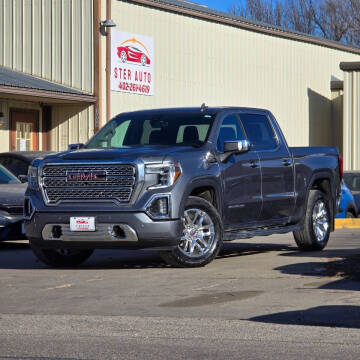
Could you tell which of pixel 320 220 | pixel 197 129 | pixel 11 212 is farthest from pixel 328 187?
pixel 11 212

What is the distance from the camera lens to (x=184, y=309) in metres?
8.60

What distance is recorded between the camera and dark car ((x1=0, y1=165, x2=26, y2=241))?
1490cm

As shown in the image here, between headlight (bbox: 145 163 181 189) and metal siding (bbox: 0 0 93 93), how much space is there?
1440 cm

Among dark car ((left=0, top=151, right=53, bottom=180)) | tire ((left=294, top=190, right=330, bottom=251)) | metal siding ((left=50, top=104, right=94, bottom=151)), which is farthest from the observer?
metal siding ((left=50, top=104, right=94, bottom=151))

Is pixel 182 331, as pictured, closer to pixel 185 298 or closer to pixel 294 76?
pixel 185 298

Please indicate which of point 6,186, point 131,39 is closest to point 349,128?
point 131,39

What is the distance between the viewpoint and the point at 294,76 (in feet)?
115

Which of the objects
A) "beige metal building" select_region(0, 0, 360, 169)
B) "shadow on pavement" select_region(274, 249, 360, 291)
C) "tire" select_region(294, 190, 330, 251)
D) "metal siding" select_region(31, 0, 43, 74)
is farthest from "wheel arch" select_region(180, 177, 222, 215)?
"metal siding" select_region(31, 0, 43, 74)

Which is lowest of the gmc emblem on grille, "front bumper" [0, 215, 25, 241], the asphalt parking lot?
the asphalt parking lot

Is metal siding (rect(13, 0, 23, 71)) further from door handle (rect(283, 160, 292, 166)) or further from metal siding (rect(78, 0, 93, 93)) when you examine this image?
door handle (rect(283, 160, 292, 166))

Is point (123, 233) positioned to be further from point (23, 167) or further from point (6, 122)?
point (6, 122)

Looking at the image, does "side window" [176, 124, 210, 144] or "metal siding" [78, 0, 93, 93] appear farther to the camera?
"metal siding" [78, 0, 93, 93]

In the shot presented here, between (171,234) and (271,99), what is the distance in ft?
74.4

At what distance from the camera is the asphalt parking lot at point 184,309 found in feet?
22.4
